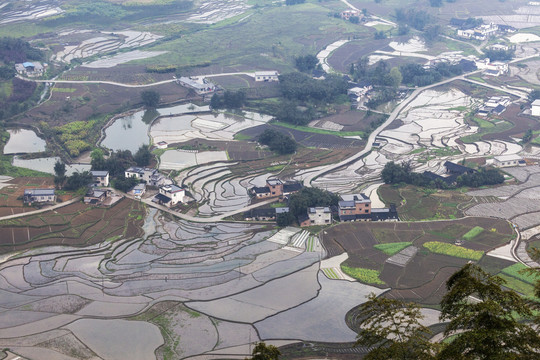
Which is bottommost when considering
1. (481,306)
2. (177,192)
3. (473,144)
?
(473,144)

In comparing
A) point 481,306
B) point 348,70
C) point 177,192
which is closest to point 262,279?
point 177,192

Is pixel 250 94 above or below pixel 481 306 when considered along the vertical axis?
below

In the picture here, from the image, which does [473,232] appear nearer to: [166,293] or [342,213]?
[342,213]

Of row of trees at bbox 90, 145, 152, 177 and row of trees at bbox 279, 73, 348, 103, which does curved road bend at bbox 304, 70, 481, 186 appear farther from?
row of trees at bbox 90, 145, 152, 177

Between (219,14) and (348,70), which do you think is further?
(219,14)

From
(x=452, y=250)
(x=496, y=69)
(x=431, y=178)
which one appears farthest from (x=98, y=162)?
(x=496, y=69)

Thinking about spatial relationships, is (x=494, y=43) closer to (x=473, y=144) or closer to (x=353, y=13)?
(x=353, y=13)

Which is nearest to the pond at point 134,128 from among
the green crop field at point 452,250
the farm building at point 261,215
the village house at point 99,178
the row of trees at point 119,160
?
the row of trees at point 119,160
